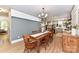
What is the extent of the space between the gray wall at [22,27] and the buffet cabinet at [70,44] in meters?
1.55

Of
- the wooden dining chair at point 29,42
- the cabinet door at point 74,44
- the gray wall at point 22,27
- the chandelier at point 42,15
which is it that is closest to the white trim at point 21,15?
the gray wall at point 22,27

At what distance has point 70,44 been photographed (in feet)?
13.8

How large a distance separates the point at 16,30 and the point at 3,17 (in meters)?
1.28

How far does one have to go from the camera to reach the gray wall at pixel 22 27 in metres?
5.04

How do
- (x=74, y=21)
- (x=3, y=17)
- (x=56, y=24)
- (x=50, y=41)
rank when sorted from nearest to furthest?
(x=56, y=24)
(x=74, y=21)
(x=3, y=17)
(x=50, y=41)

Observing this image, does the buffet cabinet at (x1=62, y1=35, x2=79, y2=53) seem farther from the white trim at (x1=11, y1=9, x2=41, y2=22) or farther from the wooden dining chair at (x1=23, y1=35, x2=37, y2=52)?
the white trim at (x1=11, y1=9, x2=41, y2=22)

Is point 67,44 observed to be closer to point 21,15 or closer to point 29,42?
point 29,42

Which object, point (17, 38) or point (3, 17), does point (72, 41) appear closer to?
point (17, 38)

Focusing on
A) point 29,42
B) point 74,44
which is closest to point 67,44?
point 74,44

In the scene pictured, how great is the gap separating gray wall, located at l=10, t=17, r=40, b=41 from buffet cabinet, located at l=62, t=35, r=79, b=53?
1.55 meters

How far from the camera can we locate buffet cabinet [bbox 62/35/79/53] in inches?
161

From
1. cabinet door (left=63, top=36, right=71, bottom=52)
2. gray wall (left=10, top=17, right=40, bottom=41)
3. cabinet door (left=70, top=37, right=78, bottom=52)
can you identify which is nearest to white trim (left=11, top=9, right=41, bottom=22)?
gray wall (left=10, top=17, right=40, bottom=41)

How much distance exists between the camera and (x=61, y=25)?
200 inches
